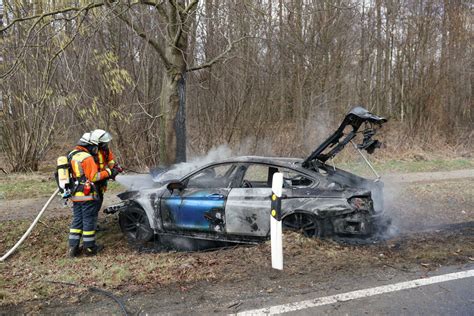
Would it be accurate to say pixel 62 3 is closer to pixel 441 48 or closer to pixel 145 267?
pixel 145 267

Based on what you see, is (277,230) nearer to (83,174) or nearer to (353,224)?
(353,224)

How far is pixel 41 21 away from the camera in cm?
709

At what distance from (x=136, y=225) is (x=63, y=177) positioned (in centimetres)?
143

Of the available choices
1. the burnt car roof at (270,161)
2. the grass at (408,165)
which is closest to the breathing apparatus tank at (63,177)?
the burnt car roof at (270,161)

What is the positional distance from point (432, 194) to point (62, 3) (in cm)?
892

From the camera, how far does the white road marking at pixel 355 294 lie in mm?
3512

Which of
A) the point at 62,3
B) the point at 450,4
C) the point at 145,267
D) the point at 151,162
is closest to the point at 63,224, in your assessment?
the point at 145,267

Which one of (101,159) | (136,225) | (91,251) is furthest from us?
(136,225)

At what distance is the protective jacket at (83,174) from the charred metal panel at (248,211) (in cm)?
206

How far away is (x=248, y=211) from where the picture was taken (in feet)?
18.4

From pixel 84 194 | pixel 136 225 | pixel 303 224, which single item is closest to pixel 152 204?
pixel 136 225

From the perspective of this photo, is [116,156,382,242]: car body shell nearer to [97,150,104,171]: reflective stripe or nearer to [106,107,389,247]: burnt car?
[106,107,389,247]: burnt car

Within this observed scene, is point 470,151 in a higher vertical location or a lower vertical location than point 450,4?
lower

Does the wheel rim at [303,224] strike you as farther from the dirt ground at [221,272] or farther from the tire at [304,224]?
the dirt ground at [221,272]
